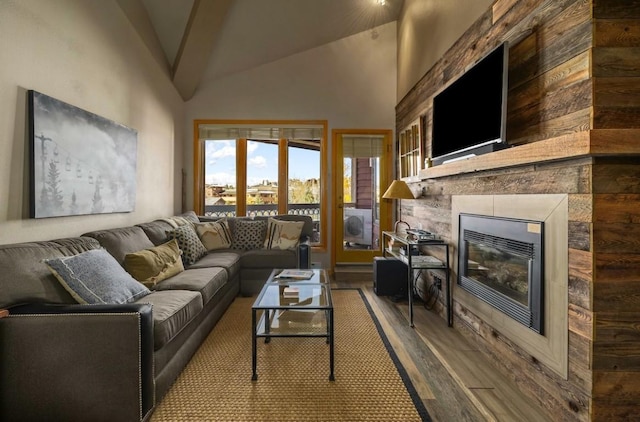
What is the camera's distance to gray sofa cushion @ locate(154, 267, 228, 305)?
2432 millimetres

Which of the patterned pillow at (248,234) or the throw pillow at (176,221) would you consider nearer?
the throw pillow at (176,221)

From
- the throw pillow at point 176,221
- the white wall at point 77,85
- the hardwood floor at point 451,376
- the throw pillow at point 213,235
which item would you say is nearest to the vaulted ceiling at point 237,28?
the white wall at point 77,85

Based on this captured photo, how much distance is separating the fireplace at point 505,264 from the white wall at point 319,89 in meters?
2.87

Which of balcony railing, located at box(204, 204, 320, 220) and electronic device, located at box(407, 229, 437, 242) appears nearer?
electronic device, located at box(407, 229, 437, 242)

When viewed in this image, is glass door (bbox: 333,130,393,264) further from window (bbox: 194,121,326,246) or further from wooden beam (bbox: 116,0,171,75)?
wooden beam (bbox: 116,0,171,75)

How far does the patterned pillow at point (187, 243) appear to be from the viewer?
3.29 m

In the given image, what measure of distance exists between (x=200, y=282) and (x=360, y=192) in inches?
121

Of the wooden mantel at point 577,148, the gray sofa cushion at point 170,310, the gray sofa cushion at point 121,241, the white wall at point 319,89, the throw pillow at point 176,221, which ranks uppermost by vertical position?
the white wall at point 319,89

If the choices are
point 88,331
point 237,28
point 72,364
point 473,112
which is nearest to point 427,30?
point 473,112

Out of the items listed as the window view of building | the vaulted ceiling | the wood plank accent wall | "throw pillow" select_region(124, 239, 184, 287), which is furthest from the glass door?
the wood plank accent wall

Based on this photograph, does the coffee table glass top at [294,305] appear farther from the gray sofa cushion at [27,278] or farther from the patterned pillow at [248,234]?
the patterned pillow at [248,234]

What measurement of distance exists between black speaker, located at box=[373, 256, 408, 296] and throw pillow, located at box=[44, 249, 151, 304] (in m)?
2.40

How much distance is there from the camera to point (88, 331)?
4.92ft

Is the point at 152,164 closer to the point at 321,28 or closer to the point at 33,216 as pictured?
the point at 33,216
